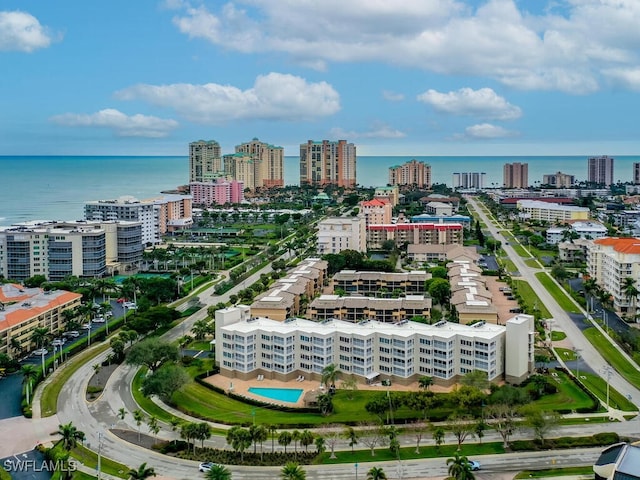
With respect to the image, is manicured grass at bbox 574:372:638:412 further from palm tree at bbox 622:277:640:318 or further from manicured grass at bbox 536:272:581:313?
manicured grass at bbox 536:272:581:313

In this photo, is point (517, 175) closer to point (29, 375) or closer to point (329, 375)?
point (329, 375)

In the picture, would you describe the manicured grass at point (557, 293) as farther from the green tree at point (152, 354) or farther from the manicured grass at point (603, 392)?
the green tree at point (152, 354)

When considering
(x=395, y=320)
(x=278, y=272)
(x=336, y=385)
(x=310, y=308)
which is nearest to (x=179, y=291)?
(x=278, y=272)

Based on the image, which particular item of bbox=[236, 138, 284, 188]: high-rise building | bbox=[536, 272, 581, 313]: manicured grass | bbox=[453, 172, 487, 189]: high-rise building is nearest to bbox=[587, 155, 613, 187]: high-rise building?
bbox=[453, 172, 487, 189]: high-rise building

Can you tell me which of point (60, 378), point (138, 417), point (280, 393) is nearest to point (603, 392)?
point (280, 393)

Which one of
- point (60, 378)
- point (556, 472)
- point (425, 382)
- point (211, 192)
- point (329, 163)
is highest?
point (329, 163)

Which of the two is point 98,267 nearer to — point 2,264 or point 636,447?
point 2,264
